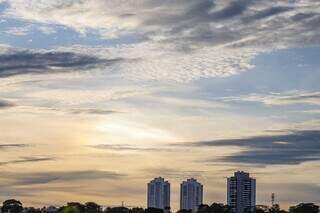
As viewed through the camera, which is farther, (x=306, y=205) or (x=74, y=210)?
(x=306, y=205)

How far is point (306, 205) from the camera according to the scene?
649 feet

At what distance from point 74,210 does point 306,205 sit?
448 feet

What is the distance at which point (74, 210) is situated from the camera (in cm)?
6944
